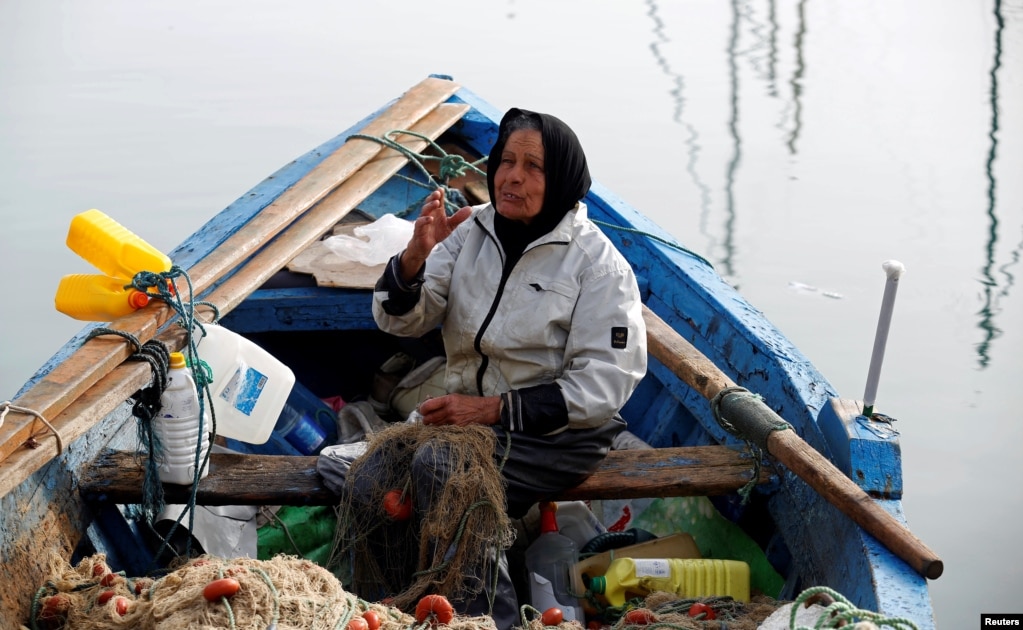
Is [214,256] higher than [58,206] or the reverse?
higher

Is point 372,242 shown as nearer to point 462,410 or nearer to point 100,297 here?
point 100,297

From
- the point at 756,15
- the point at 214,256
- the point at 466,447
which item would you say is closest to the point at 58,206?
the point at 214,256

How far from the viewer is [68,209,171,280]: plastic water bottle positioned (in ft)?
10.5

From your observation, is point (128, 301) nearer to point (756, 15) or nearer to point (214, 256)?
point (214, 256)

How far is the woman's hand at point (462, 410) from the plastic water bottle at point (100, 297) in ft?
3.04

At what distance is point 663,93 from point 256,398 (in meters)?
10.2

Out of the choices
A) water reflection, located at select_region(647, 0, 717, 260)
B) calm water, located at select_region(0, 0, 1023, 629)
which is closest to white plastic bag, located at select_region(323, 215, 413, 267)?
calm water, located at select_region(0, 0, 1023, 629)

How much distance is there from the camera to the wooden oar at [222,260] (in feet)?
8.85

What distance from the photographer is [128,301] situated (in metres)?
3.25

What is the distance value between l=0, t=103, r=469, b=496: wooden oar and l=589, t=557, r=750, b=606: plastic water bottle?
1451mm

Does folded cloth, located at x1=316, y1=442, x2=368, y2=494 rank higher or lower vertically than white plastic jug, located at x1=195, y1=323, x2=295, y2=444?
lower

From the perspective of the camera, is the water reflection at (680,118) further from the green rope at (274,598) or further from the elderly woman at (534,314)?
the green rope at (274,598)

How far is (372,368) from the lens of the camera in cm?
494

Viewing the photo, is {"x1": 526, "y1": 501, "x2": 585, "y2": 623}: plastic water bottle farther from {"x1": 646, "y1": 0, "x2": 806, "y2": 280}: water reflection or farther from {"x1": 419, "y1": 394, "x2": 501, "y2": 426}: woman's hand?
{"x1": 646, "y1": 0, "x2": 806, "y2": 280}: water reflection
